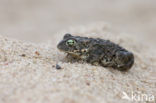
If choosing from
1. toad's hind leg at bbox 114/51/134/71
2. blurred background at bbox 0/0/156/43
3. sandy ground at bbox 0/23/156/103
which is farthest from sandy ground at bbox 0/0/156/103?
blurred background at bbox 0/0/156/43

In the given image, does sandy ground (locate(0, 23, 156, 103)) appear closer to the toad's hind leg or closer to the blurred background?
the toad's hind leg

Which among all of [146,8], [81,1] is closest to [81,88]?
[146,8]

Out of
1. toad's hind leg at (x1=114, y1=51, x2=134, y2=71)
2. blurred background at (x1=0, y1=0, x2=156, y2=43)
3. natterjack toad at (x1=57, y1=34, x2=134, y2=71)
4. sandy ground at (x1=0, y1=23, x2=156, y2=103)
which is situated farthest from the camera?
blurred background at (x1=0, y1=0, x2=156, y2=43)

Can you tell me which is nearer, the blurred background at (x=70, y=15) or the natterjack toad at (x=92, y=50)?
the natterjack toad at (x=92, y=50)

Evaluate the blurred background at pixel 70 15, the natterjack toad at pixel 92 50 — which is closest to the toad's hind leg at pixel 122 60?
the natterjack toad at pixel 92 50

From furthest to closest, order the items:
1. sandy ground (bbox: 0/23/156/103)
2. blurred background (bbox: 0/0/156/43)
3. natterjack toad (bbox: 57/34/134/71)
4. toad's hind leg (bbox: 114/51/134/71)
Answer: blurred background (bbox: 0/0/156/43) → toad's hind leg (bbox: 114/51/134/71) → natterjack toad (bbox: 57/34/134/71) → sandy ground (bbox: 0/23/156/103)

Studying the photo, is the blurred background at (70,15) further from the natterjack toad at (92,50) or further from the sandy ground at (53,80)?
the natterjack toad at (92,50)
